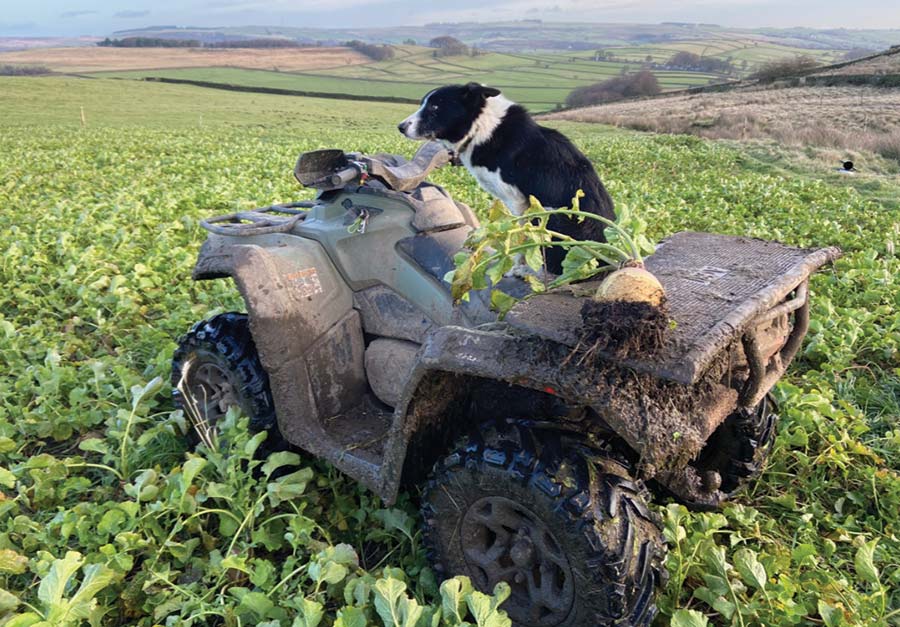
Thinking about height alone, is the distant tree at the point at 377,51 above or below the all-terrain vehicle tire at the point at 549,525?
below

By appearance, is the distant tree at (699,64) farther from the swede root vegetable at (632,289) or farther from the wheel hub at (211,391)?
the swede root vegetable at (632,289)

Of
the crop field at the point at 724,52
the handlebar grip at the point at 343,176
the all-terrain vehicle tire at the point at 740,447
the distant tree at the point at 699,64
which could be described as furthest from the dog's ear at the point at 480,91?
the crop field at the point at 724,52

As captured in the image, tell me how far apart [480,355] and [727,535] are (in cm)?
179

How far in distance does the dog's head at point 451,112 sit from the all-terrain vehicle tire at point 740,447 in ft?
8.91

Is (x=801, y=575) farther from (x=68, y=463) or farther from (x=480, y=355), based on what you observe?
(x=68, y=463)

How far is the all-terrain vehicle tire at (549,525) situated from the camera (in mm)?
1938

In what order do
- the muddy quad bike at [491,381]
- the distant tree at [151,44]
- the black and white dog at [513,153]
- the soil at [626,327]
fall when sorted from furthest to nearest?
the distant tree at [151,44]
the black and white dog at [513,153]
the muddy quad bike at [491,381]
the soil at [626,327]

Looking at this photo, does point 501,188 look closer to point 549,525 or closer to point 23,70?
point 549,525

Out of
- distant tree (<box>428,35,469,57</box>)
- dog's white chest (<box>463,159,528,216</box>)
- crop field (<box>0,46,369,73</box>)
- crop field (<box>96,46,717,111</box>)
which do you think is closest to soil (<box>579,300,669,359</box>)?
dog's white chest (<box>463,159,528,216</box>)

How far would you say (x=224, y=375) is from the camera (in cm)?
323

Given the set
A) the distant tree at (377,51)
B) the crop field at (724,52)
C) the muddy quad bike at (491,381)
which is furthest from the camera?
the crop field at (724,52)

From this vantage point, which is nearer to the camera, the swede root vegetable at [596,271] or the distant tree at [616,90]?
the swede root vegetable at [596,271]

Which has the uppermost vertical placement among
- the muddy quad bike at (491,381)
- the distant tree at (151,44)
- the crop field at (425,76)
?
the muddy quad bike at (491,381)

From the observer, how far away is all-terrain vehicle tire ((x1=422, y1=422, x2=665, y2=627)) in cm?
194
